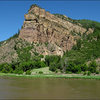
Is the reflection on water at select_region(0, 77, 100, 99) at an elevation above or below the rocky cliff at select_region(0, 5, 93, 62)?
below

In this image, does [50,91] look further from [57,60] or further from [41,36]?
[41,36]

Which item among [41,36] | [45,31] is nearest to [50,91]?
[41,36]

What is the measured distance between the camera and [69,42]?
98.8 metres

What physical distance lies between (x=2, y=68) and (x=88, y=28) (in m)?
76.5

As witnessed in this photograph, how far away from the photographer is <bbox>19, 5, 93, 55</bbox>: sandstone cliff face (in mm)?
88125

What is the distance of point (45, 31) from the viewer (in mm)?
92500

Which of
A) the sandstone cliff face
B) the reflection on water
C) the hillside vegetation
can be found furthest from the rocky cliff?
the reflection on water

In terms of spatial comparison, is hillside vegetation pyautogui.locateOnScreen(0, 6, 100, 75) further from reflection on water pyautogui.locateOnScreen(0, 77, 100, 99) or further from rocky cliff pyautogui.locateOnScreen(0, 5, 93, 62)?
reflection on water pyautogui.locateOnScreen(0, 77, 100, 99)

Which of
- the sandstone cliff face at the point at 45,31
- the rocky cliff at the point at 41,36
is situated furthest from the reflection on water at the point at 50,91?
the sandstone cliff face at the point at 45,31

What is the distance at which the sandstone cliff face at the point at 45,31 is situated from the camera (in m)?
88.1

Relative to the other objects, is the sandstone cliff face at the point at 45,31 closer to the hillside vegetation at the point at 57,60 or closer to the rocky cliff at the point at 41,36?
the rocky cliff at the point at 41,36

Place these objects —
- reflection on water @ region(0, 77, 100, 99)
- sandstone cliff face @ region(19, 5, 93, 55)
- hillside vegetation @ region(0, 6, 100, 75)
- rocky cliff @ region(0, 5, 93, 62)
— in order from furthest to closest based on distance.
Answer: sandstone cliff face @ region(19, 5, 93, 55) → rocky cliff @ region(0, 5, 93, 62) → hillside vegetation @ region(0, 6, 100, 75) → reflection on water @ region(0, 77, 100, 99)

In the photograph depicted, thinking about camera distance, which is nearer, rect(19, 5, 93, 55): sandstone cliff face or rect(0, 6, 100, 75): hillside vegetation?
rect(0, 6, 100, 75): hillside vegetation

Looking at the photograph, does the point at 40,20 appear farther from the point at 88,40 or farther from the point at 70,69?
the point at 70,69
